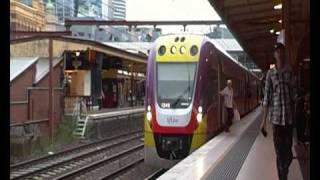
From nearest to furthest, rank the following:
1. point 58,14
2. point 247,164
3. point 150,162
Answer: point 247,164 → point 150,162 → point 58,14

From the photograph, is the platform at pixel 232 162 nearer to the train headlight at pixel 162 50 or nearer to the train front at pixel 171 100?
the train front at pixel 171 100

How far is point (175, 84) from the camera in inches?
532

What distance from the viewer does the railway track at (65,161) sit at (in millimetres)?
13938

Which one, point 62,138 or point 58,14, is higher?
point 58,14

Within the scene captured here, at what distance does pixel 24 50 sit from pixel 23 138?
283 inches

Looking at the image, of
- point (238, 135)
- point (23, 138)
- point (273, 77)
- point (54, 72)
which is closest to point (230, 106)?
point (238, 135)

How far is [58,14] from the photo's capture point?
42.5 meters

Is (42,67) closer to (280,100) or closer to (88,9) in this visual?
(88,9)

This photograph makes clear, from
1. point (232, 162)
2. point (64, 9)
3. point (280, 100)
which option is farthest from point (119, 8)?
point (280, 100)

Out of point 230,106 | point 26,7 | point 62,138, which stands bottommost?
point 62,138

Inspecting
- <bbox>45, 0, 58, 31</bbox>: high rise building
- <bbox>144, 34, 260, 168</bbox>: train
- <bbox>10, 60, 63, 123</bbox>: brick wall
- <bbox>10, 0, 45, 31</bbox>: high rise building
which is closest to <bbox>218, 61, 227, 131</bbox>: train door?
<bbox>144, 34, 260, 168</bbox>: train

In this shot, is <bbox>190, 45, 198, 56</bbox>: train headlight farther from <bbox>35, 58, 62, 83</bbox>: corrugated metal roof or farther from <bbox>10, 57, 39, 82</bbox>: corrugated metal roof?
<bbox>35, 58, 62, 83</bbox>: corrugated metal roof

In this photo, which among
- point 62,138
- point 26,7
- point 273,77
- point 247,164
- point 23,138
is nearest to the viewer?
point 273,77

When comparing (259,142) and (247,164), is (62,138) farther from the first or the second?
(247,164)
